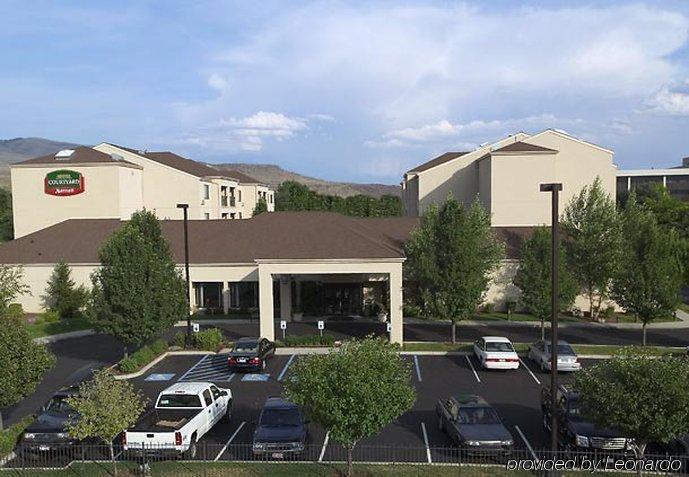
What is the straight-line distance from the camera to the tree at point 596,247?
38931 mm

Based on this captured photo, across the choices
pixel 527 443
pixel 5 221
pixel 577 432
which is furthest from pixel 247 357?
pixel 5 221

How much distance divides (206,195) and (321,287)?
101 ft

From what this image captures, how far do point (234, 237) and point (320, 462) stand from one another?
29.3 metres

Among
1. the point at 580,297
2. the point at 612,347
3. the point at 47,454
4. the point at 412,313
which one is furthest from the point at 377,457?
the point at 580,297

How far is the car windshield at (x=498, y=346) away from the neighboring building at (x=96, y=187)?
40641 millimetres

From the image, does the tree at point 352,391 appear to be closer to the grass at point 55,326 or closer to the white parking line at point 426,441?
the white parking line at point 426,441

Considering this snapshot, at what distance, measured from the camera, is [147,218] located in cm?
3294

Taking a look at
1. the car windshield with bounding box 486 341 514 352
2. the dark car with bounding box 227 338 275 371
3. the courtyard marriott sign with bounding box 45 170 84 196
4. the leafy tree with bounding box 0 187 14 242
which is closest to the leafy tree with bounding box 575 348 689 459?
the car windshield with bounding box 486 341 514 352

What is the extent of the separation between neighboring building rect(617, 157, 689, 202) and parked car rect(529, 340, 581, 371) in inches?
3798

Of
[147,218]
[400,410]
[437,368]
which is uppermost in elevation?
[147,218]

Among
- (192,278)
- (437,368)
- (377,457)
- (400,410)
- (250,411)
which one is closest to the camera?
(400,410)

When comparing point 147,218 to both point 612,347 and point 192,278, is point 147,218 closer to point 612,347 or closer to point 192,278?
point 192,278

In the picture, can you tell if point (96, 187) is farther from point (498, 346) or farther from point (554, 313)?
point (554, 313)

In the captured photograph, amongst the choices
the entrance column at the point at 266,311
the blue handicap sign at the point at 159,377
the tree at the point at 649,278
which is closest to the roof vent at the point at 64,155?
the entrance column at the point at 266,311
